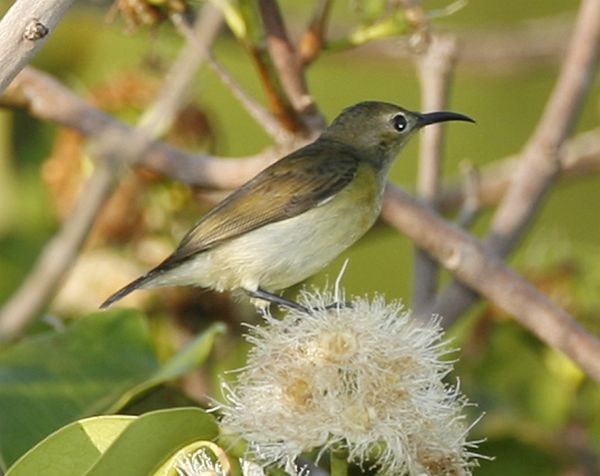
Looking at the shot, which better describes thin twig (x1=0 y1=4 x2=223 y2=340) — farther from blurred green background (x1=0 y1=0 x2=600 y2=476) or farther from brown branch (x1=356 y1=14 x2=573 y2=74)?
brown branch (x1=356 y1=14 x2=573 y2=74)

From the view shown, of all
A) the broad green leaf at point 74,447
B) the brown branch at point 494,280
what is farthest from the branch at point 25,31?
the brown branch at point 494,280

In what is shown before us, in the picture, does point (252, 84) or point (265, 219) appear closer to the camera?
point (265, 219)

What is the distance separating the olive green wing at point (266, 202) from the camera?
2.90m

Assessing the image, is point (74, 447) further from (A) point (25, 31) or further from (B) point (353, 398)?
(A) point (25, 31)

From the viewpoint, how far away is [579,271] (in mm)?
3494

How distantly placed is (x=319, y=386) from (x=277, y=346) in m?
0.11

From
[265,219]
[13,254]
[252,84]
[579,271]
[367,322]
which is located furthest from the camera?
[252,84]

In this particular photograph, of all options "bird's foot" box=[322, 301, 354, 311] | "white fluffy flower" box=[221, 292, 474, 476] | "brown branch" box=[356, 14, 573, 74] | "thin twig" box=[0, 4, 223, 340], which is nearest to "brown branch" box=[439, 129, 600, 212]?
"brown branch" box=[356, 14, 573, 74]

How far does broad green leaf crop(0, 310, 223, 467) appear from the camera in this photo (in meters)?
2.50

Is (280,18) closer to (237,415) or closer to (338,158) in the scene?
(338,158)

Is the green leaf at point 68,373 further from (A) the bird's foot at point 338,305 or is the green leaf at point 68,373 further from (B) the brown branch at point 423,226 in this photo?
(A) the bird's foot at point 338,305

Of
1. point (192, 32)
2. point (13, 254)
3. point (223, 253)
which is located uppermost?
point (192, 32)

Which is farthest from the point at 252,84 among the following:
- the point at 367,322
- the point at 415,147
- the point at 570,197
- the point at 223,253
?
the point at 367,322

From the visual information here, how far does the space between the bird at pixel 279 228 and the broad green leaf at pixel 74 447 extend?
0.79m
